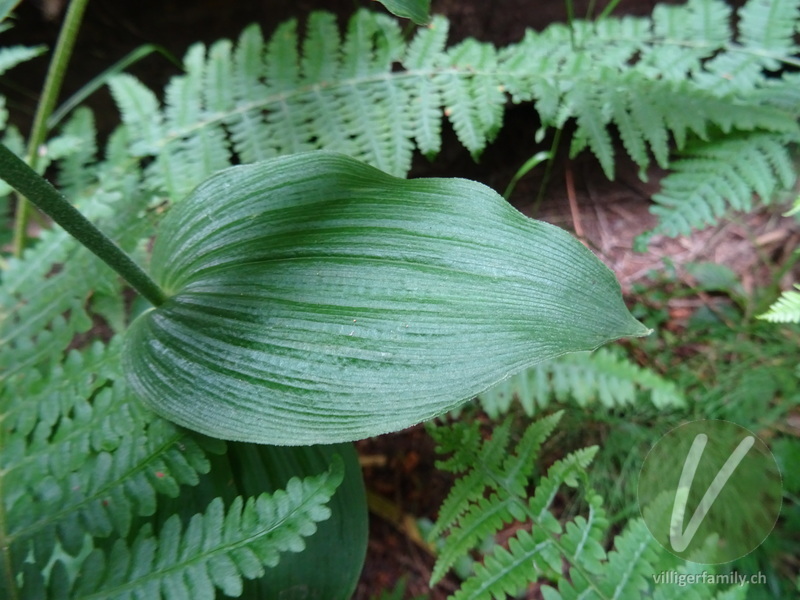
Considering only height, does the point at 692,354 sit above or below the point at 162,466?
below

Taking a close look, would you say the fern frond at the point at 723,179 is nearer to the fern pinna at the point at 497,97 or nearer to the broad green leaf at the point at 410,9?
the fern pinna at the point at 497,97

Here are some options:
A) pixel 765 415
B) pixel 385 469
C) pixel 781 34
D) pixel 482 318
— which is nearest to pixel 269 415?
pixel 482 318

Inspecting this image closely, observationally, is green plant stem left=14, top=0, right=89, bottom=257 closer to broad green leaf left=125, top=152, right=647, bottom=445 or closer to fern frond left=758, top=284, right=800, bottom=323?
broad green leaf left=125, top=152, right=647, bottom=445

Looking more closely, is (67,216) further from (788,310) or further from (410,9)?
(788,310)

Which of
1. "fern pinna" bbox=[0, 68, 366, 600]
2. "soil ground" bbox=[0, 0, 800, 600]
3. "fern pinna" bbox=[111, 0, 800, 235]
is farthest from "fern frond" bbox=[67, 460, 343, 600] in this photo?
"soil ground" bbox=[0, 0, 800, 600]

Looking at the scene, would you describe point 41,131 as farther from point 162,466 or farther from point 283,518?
point 283,518

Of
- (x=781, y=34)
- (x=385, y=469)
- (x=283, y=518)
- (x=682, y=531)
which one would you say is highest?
(x=781, y=34)
